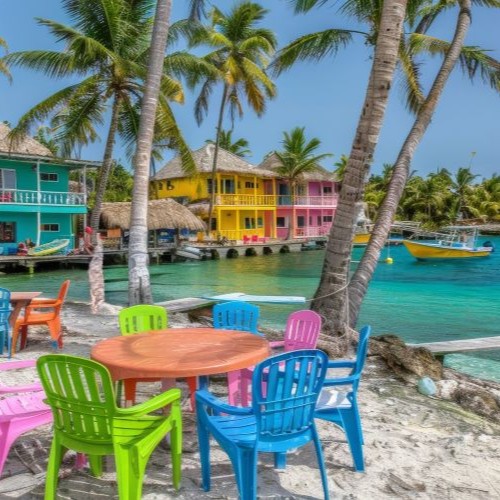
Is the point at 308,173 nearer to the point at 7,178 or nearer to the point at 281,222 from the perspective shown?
the point at 281,222

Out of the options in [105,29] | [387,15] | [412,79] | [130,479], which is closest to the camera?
[130,479]

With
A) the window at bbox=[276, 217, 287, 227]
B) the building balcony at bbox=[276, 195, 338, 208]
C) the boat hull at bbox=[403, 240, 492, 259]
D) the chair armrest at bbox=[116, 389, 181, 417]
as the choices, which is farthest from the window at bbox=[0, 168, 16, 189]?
the chair armrest at bbox=[116, 389, 181, 417]

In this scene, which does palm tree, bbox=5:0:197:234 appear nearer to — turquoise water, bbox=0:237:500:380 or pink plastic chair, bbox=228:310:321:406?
turquoise water, bbox=0:237:500:380

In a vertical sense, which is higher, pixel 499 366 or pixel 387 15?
pixel 387 15

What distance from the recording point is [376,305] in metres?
15.4

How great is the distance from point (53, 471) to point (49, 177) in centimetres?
2663

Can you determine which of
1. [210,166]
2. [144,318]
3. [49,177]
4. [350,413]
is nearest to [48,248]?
[49,177]

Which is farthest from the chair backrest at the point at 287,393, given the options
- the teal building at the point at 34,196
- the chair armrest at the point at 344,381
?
the teal building at the point at 34,196

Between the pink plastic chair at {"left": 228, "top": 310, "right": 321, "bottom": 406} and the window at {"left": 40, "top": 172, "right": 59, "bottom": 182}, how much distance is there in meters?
25.0

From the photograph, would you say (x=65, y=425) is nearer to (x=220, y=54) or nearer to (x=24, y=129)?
(x=24, y=129)

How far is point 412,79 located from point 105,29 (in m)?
8.60

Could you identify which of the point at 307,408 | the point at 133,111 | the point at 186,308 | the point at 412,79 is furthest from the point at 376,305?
the point at 307,408

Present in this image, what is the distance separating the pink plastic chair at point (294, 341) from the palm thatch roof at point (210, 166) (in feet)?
106

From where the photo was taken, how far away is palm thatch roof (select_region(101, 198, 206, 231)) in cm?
2869
